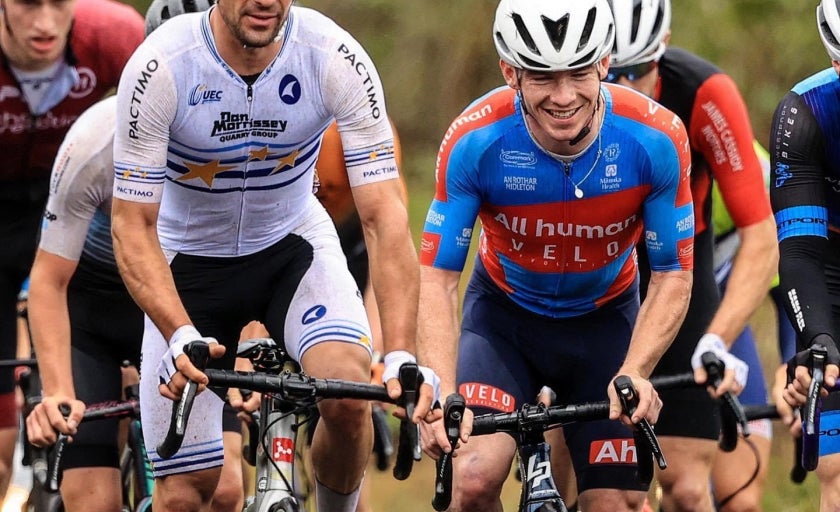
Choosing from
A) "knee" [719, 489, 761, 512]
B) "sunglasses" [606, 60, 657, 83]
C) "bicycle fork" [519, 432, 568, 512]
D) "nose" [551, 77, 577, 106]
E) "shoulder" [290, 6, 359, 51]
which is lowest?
"knee" [719, 489, 761, 512]

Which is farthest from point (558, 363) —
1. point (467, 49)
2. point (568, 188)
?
point (467, 49)

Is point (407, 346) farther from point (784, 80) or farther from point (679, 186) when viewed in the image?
point (784, 80)

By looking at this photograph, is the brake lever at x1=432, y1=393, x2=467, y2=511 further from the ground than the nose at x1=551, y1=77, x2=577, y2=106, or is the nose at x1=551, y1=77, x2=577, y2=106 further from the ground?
the nose at x1=551, y1=77, x2=577, y2=106

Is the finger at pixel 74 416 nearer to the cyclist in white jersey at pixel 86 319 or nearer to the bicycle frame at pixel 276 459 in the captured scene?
the cyclist in white jersey at pixel 86 319

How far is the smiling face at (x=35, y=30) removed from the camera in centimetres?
802

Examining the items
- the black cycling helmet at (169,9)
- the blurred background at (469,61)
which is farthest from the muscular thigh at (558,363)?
the blurred background at (469,61)

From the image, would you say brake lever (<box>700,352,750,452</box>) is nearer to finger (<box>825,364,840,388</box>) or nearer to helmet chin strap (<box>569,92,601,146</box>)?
finger (<box>825,364,840,388</box>)

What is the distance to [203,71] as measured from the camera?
6.20 m

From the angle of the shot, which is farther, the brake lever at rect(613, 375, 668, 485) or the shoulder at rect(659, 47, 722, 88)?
the shoulder at rect(659, 47, 722, 88)

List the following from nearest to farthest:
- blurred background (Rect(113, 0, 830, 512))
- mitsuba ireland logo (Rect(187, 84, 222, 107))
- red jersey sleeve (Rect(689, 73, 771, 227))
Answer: mitsuba ireland logo (Rect(187, 84, 222, 107)) → red jersey sleeve (Rect(689, 73, 771, 227)) → blurred background (Rect(113, 0, 830, 512))

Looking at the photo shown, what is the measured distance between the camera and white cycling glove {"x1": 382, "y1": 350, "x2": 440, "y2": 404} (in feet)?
18.2

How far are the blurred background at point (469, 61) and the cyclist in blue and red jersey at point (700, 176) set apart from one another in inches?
138

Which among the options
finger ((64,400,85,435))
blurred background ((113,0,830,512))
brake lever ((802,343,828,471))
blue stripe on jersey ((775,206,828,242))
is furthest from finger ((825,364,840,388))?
blurred background ((113,0,830,512))

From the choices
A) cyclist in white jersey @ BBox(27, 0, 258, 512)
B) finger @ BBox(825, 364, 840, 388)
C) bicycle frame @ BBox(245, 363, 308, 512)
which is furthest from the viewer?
cyclist in white jersey @ BBox(27, 0, 258, 512)
